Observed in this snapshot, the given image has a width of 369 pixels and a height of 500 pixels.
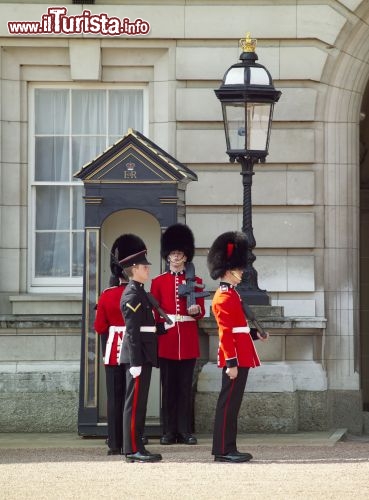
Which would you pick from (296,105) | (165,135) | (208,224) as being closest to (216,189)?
(208,224)

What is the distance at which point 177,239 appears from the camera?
13164mm

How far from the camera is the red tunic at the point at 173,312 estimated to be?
43.4 ft

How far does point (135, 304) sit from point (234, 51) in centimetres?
360

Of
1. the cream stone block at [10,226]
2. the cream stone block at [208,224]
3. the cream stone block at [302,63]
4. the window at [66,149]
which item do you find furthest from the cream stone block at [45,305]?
the cream stone block at [302,63]

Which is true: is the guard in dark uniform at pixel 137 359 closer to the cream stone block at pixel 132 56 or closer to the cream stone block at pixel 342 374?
the cream stone block at pixel 342 374

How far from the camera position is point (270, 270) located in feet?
48.8

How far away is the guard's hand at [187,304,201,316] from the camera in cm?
1320

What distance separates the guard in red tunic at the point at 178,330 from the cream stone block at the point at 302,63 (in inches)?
89.5

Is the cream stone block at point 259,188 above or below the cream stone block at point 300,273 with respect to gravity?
above

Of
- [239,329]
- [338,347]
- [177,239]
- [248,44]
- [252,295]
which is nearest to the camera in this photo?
[239,329]

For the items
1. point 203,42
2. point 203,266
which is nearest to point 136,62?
point 203,42

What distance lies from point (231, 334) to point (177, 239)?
141 centimetres

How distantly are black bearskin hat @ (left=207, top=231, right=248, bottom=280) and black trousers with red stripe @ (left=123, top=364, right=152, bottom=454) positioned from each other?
0.80m

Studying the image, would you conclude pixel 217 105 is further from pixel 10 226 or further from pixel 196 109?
pixel 10 226
